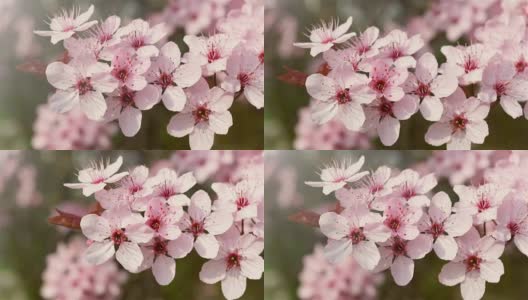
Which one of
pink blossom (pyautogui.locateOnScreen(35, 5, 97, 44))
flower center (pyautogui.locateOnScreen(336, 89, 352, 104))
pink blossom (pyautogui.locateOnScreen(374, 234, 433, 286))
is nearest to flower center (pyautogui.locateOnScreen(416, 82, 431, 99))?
flower center (pyautogui.locateOnScreen(336, 89, 352, 104))

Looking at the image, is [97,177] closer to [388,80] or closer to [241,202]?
[241,202]

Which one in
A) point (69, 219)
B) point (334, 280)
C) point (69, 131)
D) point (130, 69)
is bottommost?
point (334, 280)

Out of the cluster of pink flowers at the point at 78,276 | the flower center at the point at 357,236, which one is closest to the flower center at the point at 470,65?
the flower center at the point at 357,236

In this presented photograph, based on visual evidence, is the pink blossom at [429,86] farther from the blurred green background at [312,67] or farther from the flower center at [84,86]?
the flower center at [84,86]

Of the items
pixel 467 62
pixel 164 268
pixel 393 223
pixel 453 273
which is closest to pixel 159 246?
pixel 164 268

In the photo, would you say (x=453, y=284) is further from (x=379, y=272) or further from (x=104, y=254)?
(x=104, y=254)

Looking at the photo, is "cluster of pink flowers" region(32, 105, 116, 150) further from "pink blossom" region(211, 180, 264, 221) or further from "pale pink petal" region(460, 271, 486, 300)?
"pale pink petal" region(460, 271, 486, 300)
